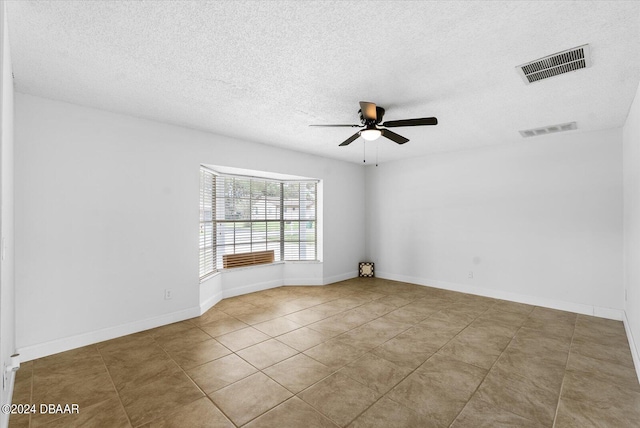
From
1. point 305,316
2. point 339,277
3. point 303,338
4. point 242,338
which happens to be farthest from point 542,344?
point 339,277

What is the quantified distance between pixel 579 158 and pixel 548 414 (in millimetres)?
3865

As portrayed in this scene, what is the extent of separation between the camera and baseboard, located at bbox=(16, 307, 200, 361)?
115 inches

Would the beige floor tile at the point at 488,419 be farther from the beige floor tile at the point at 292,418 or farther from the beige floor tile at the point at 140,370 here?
the beige floor tile at the point at 140,370

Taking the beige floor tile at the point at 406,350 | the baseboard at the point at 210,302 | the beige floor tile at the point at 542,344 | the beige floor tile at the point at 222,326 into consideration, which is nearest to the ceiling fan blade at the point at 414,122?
the beige floor tile at the point at 406,350

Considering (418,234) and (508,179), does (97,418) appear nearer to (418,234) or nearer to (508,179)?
(418,234)

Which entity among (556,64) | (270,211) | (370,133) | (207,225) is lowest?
(207,225)

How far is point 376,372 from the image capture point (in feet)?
8.71

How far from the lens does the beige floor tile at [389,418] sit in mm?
1984

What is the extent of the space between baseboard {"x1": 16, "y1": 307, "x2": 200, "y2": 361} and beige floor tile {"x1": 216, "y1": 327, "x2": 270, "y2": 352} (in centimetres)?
92

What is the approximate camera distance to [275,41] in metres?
2.09

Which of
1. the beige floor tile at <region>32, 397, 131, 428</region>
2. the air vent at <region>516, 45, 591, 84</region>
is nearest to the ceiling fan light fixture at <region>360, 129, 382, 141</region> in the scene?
the air vent at <region>516, 45, 591, 84</region>

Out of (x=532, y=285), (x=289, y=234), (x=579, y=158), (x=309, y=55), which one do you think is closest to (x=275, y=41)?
(x=309, y=55)

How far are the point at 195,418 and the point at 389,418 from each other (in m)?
1.38

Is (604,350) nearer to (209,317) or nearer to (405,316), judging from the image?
(405,316)
